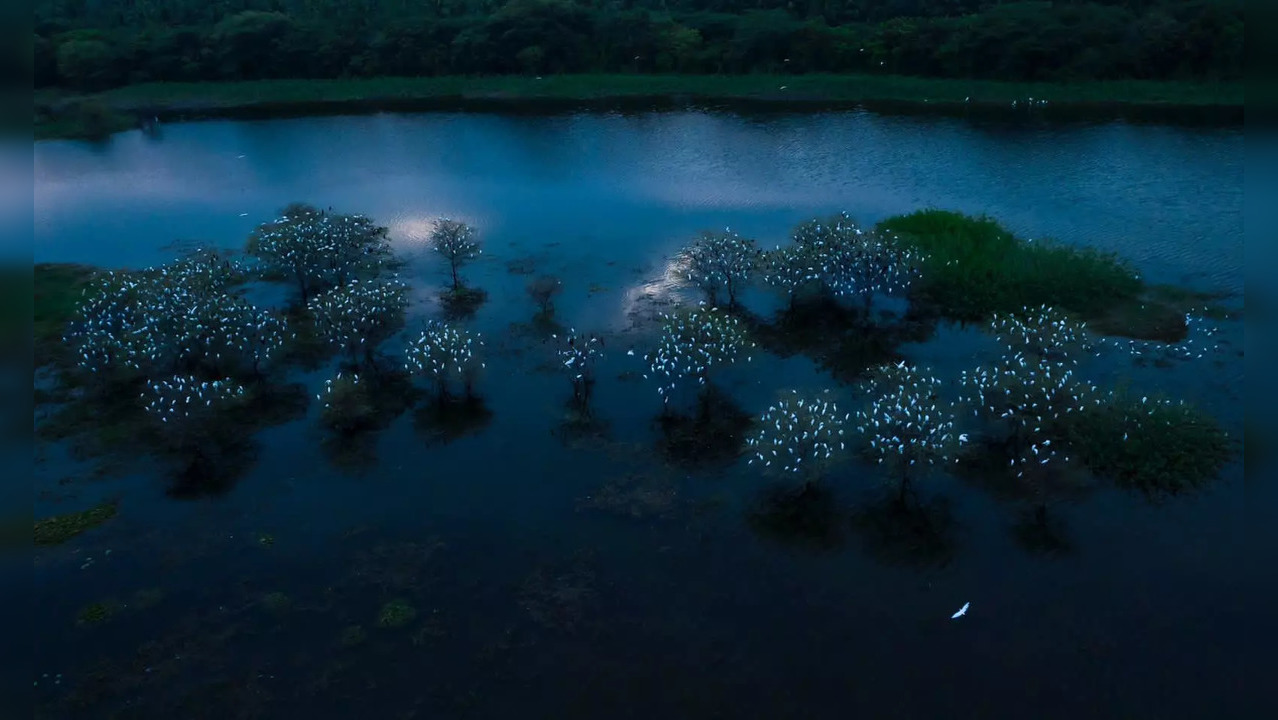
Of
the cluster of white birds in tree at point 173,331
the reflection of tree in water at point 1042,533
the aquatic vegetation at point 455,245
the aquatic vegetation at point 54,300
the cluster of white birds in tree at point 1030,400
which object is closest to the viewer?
the reflection of tree in water at point 1042,533

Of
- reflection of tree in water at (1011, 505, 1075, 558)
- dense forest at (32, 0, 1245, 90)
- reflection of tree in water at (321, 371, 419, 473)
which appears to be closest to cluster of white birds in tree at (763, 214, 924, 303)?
reflection of tree in water at (1011, 505, 1075, 558)

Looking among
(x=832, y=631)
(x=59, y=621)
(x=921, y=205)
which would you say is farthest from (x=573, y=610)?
(x=921, y=205)

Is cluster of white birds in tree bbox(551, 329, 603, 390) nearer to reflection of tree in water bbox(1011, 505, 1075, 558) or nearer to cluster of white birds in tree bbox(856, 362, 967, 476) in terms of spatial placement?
cluster of white birds in tree bbox(856, 362, 967, 476)

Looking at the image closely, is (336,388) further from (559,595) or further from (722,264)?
(722,264)

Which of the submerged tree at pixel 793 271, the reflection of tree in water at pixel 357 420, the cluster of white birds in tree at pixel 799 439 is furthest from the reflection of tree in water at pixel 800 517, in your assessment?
the reflection of tree in water at pixel 357 420

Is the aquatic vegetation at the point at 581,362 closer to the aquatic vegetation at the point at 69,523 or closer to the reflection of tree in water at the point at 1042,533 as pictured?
the reflection of tree in water at the point at 1042,533
